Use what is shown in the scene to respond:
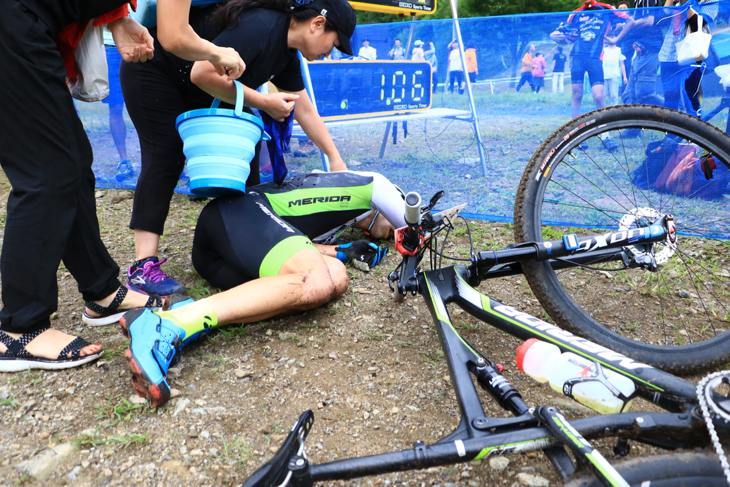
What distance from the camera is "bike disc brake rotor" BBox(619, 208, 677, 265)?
1.65 metres

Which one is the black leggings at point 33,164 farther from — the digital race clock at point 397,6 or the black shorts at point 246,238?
the digital race clock at point 397,6

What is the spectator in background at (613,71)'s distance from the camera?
10.9 feet

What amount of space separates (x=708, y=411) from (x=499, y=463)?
524 mm

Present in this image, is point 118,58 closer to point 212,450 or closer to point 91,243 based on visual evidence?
point 91,243

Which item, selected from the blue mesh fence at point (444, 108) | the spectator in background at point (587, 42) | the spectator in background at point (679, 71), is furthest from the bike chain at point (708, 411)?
the spectator in background at point (587, 42)

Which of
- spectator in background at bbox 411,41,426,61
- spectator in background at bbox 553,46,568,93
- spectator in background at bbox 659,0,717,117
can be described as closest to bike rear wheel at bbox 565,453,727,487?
spectator in background at bbox 659,0,717,117

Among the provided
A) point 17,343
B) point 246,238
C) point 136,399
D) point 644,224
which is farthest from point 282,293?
point 644,224

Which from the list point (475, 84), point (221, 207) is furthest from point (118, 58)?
point (475, 84)

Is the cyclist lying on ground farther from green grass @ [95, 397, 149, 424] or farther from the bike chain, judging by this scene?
the bike chain

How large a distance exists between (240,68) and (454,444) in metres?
1.56

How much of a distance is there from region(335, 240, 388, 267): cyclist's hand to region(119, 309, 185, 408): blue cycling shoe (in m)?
1.12

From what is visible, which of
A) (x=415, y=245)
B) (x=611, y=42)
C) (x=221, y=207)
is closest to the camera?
(x=415, y=245)

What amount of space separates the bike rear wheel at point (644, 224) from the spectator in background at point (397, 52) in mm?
2028

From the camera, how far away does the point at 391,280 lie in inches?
69.1
